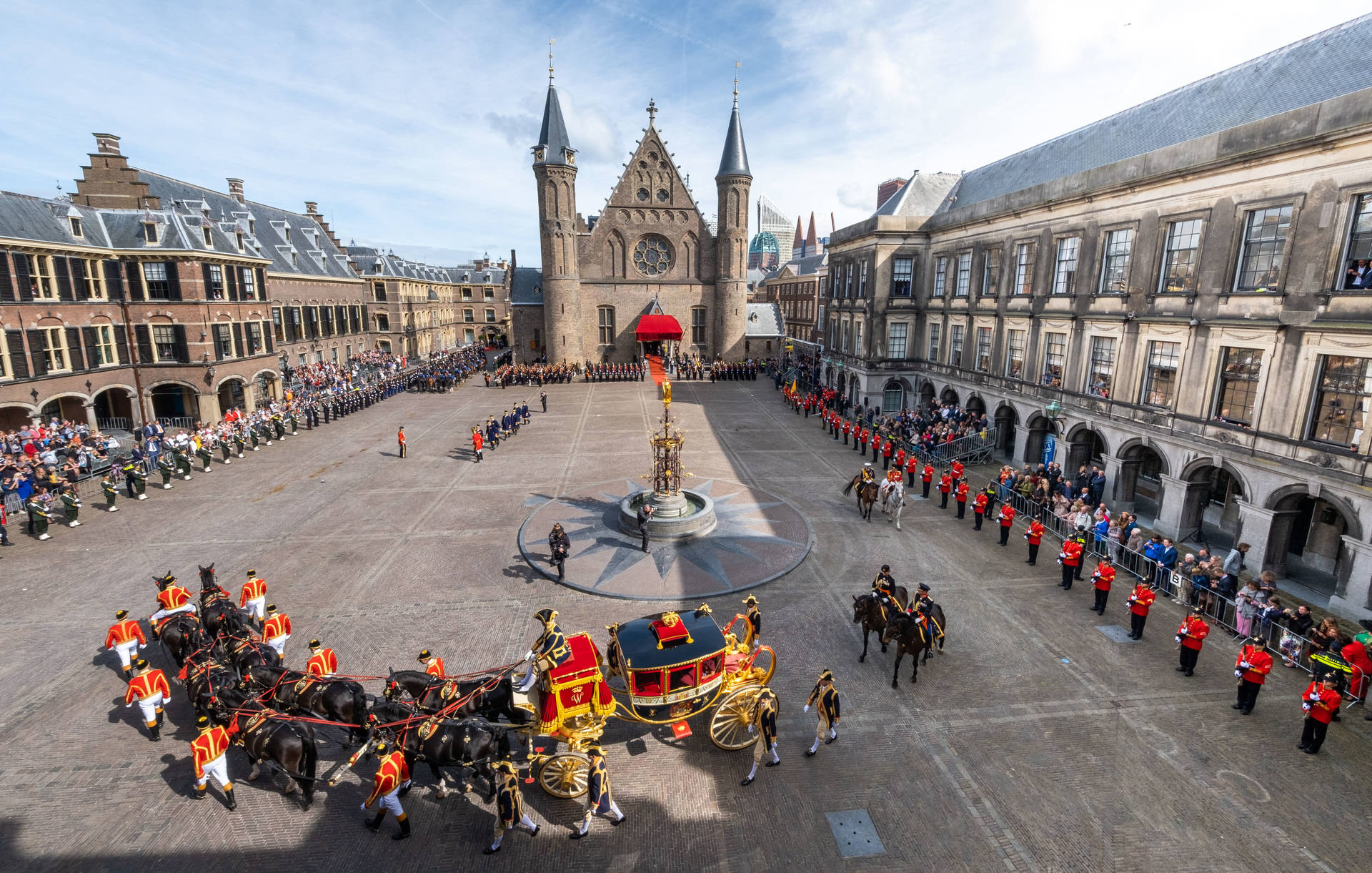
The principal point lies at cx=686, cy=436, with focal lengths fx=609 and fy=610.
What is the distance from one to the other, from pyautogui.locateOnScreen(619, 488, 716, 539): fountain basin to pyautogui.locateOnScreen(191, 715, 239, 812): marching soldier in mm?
10871

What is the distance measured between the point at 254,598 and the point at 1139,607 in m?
18.8

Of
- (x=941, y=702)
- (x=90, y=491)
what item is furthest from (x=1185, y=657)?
(x=90, y=491)

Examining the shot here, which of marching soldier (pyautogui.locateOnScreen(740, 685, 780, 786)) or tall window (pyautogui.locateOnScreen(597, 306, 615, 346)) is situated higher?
tall window (pyautogui.locateOnScreen(597, 306, 615, 346))

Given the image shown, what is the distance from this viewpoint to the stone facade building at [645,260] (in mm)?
54125

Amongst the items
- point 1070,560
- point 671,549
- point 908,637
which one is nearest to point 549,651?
point 908,637

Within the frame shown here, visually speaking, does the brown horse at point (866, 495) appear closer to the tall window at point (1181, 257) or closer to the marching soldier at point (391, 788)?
the tall window at point (1181, 257)

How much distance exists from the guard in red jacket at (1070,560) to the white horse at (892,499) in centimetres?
483

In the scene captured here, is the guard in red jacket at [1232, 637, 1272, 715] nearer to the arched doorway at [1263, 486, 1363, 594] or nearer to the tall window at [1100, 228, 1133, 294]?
the arched doorway at [1263, 486, 1363, 594]

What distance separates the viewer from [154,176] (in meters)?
41.8

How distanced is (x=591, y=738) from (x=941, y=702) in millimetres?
6521

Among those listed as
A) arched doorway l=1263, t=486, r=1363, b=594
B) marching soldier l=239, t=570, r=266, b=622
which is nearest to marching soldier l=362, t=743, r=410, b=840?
marching soldier l=239, t=570, r=266, b=622

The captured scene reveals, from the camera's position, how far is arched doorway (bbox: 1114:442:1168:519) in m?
21.2

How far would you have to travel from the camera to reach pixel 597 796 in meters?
8.19

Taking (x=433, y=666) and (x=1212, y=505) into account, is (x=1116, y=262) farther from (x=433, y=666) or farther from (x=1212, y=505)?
(x=433, y=666)
